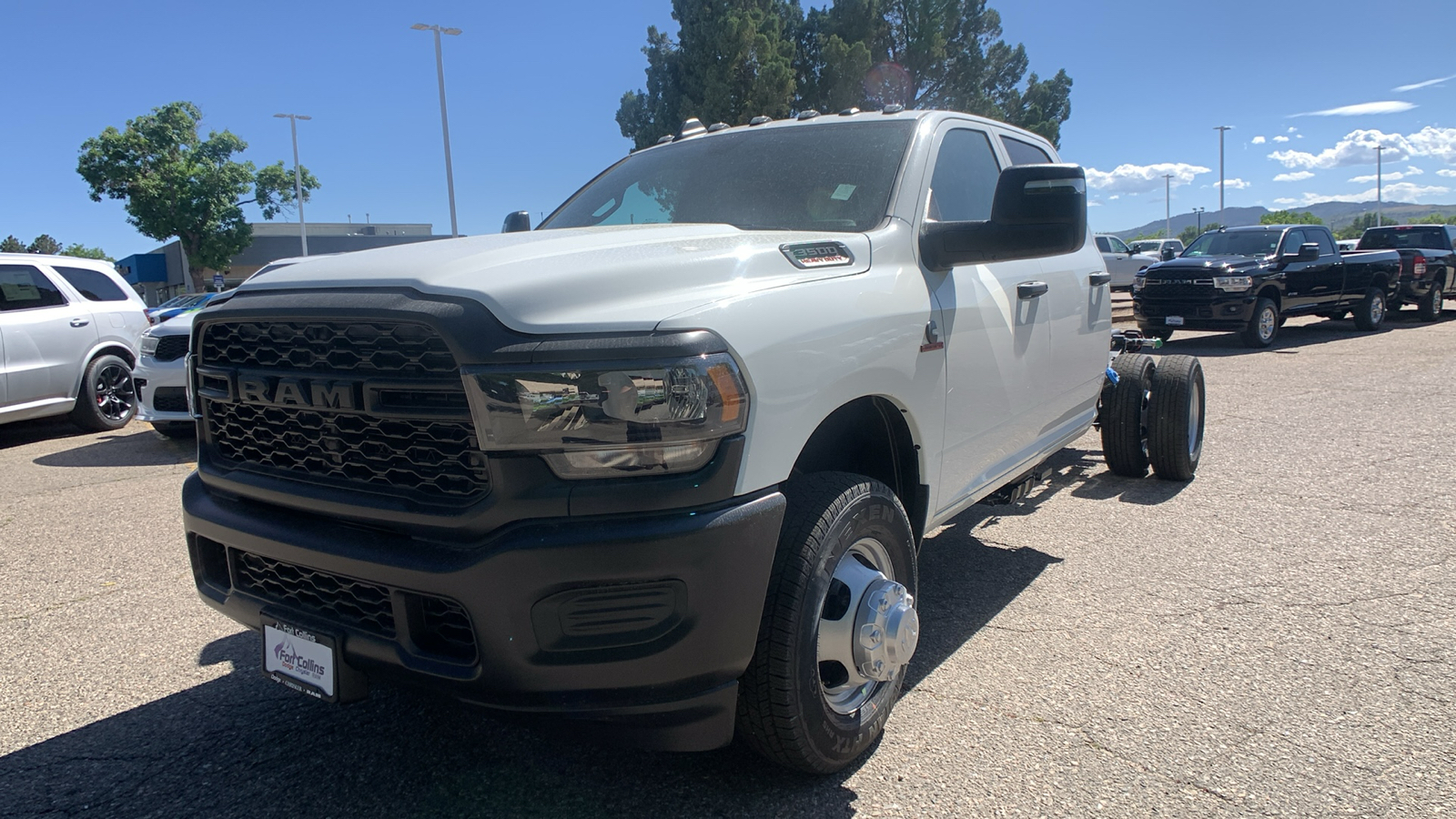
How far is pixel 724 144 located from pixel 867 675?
2123 mm

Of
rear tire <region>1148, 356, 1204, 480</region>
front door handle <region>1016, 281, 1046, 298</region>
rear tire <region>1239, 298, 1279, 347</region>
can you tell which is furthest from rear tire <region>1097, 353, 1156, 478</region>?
rear tire <region>1239, 298, 1279, 347</region>

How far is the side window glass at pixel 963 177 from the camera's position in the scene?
332 cm

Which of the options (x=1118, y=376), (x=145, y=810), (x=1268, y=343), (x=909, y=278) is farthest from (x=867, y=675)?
(x=1268, y=343)

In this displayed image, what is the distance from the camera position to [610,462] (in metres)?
1.95

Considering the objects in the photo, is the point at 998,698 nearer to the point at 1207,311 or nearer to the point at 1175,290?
the point at 1207,311

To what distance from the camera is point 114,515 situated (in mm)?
5746

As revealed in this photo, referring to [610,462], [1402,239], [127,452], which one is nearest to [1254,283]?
[1402,239]

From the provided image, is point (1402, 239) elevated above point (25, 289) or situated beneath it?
situated beneath

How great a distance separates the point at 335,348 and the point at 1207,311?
46.6 feet

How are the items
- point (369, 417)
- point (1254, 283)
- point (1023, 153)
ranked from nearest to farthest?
point (369, 417), point (1023, 153), point (1254, 283)

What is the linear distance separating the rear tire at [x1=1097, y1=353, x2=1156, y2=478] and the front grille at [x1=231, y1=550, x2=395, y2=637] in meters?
4.48

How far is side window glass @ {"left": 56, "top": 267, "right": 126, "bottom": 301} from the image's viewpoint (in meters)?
9.40

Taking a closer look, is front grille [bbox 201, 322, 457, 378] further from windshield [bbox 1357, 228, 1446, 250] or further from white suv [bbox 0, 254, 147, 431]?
windshield [bbox 1357, 228, 1446, 250]

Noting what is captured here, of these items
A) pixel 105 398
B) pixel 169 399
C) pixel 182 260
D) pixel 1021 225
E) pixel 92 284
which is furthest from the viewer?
pixel 182 260
